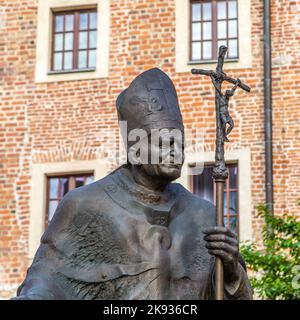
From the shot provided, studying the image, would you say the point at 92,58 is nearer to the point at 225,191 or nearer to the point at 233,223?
the point at 225,191

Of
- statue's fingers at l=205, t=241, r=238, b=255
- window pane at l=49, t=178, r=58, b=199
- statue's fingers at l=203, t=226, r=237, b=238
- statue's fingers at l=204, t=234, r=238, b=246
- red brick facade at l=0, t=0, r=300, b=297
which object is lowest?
statue's fingers at l=205, t=241, r=238, b=255

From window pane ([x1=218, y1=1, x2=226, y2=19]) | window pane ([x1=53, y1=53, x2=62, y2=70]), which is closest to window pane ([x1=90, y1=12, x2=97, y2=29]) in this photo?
window pane ([x1=53, y1=53, x2=62, y2=70])

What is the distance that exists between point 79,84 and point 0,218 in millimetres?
2893

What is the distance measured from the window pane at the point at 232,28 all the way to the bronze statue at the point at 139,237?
16056 mm

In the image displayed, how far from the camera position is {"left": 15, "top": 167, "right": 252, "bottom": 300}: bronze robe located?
18.6 feet

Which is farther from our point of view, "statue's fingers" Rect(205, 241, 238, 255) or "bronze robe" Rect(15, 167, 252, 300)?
"bronze robe" Rect(15, 167, 252, 300)

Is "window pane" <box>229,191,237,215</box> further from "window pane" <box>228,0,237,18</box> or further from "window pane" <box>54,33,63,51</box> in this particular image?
"window pane" <box>54,33,63,51</box>

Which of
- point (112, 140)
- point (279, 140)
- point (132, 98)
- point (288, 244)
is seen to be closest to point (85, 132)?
point (112, 140)

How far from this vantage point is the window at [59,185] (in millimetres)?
21969

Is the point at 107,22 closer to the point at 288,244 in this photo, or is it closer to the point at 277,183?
the point at 277,183

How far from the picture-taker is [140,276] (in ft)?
18.6

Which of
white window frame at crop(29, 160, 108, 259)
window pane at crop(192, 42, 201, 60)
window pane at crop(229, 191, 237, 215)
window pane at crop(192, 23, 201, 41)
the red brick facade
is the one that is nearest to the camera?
window pane at crop(229, 191, 237, 215)

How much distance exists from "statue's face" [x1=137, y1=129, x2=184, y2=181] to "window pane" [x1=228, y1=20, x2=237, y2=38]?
1630cm

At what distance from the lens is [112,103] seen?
72.4 feet
